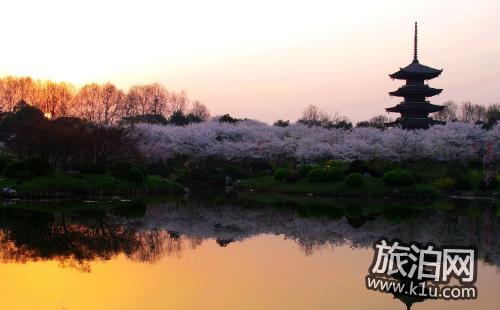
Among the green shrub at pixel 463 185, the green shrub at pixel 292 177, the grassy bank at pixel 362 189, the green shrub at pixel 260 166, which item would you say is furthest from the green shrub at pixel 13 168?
the green shrub at pixel 463 185

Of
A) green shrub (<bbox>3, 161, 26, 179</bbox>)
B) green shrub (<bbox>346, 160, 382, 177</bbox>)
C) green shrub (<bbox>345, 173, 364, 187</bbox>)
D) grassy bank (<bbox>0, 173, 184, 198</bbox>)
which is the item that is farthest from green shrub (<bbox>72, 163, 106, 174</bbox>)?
green shrub (<bbox>346, 160, 382, 177</bbox>)

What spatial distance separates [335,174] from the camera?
4575 centimetres

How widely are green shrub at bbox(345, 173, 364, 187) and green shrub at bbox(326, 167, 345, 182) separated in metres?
2.20

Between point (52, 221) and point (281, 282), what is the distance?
14.5 meters

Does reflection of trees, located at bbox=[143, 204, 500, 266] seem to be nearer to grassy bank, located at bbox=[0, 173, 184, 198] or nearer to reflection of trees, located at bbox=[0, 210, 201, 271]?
reflection of trees, located at bbox=[0, 210, 201, 271]

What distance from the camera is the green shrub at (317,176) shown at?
1817 inches

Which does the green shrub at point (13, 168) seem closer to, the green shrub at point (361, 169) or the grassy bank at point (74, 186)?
the grassy bank at point (74, 186)

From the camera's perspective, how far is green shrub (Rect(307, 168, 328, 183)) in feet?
151

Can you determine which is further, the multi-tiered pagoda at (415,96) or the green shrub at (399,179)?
the multi-tiered pagoda at (415,96)

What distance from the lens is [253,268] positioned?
627 inches

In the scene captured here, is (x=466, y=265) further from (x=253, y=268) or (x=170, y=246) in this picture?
(x=170, y=246)

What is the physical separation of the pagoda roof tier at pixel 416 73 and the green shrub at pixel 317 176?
23.3 metres

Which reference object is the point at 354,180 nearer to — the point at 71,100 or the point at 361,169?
the point at 361,169

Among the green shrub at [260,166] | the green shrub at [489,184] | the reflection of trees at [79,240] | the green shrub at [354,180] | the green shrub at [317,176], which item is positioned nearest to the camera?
the reflection of trees at [79,240]
